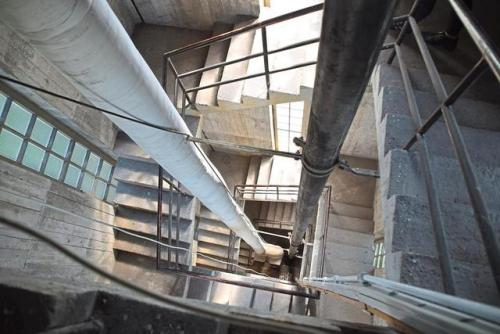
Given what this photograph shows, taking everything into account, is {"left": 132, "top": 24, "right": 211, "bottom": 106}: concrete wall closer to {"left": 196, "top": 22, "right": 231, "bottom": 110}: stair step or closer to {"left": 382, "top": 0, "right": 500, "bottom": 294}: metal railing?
{"left": 196, "top": 22, "right": 231, "bottom": 110}: stair step

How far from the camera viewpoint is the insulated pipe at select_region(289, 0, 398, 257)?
32.5 inches

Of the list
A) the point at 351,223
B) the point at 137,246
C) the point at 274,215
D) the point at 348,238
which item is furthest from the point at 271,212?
the point at 137,246

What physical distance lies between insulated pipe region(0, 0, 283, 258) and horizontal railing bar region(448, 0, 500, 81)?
1.23m

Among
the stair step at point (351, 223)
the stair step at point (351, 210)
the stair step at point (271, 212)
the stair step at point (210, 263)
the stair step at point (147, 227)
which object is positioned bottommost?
the stair step at point (210, 263)

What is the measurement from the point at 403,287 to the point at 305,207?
75.4 inches

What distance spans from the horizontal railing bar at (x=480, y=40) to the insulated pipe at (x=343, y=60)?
354 millimetres

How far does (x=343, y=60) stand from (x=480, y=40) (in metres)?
0.53

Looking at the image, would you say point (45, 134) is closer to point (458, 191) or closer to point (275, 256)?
point (458, 191)

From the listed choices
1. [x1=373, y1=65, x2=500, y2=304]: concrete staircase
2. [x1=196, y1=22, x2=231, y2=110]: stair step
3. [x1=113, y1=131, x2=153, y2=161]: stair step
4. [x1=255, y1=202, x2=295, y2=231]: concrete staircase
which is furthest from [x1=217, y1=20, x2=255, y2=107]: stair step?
[x1=255, y1=202, x2=295, y2=231]: concrete staircase

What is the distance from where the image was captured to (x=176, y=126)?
1.81m

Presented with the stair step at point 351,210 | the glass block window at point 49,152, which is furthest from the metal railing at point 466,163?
the stair step at point 351,210

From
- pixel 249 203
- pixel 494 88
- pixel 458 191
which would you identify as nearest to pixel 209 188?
pixel 458 191

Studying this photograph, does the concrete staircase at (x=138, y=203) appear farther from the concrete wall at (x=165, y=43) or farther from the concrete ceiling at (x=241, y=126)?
the concrete ceiling at (x=241, y=126)

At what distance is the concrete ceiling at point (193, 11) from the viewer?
4.79 meters
